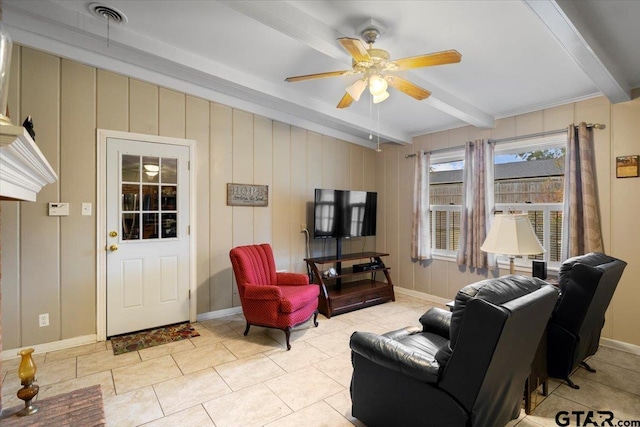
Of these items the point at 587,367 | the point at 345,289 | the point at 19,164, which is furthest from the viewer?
the point at 345,289

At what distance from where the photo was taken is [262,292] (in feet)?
10.1

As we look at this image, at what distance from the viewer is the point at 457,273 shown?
14.5 feet

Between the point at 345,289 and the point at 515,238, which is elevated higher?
the point at 515,238

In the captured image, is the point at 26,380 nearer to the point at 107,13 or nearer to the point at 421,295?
the point at 107,13

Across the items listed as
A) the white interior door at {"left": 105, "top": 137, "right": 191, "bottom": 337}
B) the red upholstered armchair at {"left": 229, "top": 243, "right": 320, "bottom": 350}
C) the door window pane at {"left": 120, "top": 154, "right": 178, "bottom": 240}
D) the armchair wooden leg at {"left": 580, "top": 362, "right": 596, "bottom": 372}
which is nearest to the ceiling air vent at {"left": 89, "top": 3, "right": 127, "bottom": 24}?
the white interior door at {"left": 105, "top": 137, "right": 191, "bottom": 337}

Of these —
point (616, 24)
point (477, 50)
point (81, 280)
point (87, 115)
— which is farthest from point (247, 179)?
point (616, 24)

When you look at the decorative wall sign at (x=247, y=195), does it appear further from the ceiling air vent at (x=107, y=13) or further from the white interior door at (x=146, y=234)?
the ceiling air vent at (x=107, y=13)

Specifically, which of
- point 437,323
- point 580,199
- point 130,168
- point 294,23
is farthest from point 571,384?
point 130,168

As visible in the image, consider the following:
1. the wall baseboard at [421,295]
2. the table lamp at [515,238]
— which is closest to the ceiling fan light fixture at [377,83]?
the table lamp at [515,238]

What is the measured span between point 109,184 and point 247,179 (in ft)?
4.88

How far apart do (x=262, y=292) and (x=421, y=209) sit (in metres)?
2.78

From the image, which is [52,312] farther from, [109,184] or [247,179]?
[247,179]

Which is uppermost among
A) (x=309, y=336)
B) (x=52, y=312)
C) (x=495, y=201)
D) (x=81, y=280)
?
(x=495, y=201)

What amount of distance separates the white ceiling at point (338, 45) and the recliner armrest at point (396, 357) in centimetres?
204
